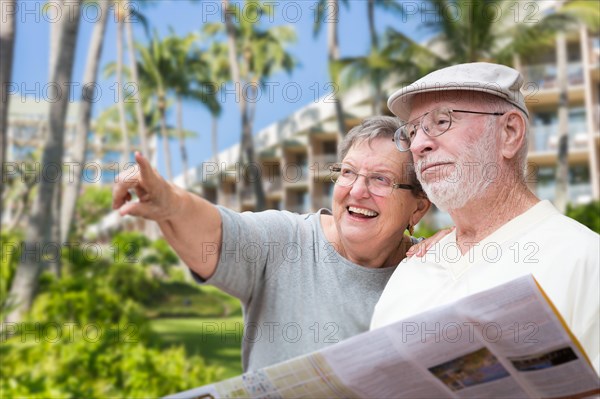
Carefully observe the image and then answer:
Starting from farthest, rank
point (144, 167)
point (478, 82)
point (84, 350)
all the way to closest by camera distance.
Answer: point (84, 350) → point (478, 82) → point (144, 167)

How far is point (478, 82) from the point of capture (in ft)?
5.84

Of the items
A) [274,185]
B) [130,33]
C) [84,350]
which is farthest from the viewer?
[274,185]

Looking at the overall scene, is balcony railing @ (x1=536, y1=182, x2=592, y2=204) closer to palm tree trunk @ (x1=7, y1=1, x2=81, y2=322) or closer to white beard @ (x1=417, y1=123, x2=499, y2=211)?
palm tree trunk @ (x1=7, y1=1, x2=81, y2=322)

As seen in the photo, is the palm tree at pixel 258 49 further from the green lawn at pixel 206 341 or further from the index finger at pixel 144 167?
the index finger at pixel 144 167

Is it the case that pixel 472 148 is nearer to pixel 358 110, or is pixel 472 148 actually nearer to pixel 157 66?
pixel 358 110

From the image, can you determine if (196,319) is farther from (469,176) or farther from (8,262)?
(469,176)

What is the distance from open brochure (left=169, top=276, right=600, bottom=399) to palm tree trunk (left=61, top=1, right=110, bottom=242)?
1319 cm

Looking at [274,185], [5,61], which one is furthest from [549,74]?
[5,61]

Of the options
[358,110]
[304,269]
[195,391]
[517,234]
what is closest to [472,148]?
[517,234]

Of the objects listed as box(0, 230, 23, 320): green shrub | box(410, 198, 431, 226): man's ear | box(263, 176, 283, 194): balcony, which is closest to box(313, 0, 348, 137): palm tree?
box(0, 230, 23, 320): green shrub

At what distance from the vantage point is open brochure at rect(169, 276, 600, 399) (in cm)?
131

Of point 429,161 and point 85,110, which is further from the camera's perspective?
point 85,110

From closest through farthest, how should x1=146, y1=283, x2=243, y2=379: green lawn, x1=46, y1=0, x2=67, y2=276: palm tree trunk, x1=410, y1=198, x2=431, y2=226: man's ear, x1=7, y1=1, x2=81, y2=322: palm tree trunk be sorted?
x1=410, y1=198, x2=431, y2=226: man's ear < x1=7, y1=1, x2=81, y2=322: palm tree trunk < x1=46, y1=0, x2=67, y2=276: palm tree trunk < x1=146, y1=283, x2=243, y2=379: green lawn

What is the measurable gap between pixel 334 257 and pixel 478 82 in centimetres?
65
